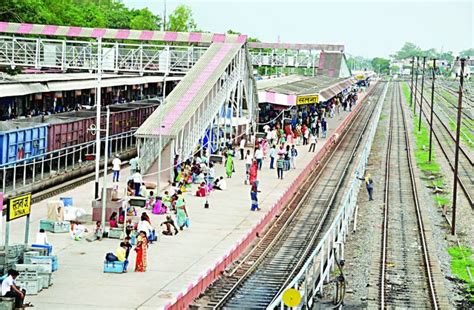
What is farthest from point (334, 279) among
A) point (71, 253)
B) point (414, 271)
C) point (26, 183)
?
point (26, 183)

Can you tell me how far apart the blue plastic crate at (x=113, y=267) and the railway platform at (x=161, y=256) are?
0.62ft

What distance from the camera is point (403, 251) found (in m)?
29.6

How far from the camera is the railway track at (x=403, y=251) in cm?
2342

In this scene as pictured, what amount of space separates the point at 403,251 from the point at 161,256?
321 inches

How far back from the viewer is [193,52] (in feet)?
183

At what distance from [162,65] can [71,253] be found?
1270 inches

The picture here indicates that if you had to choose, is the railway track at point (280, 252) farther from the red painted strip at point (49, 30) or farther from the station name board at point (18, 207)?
the red painted strip at point (49, 30)

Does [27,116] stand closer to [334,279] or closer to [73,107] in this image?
[73,107]

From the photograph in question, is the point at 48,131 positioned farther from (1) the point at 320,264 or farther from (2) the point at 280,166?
(1) the point at 320,264

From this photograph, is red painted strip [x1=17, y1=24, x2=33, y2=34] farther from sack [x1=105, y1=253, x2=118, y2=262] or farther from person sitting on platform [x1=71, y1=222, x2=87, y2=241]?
sack [x1=105, y1=253, x2=118, y2=262]

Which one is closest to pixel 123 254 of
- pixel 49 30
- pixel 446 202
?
pixel 446 202

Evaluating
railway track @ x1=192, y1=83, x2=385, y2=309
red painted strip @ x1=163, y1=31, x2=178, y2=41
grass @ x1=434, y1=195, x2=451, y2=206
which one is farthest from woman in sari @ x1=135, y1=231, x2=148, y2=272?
red painted strip @ x1=163, y1=31, x2=178, y2=41

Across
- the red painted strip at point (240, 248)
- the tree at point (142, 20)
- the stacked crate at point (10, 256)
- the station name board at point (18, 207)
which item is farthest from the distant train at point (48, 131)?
the tree at point (142, 20)

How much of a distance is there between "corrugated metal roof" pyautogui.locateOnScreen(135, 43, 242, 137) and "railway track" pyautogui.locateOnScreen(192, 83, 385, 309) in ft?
19.3
